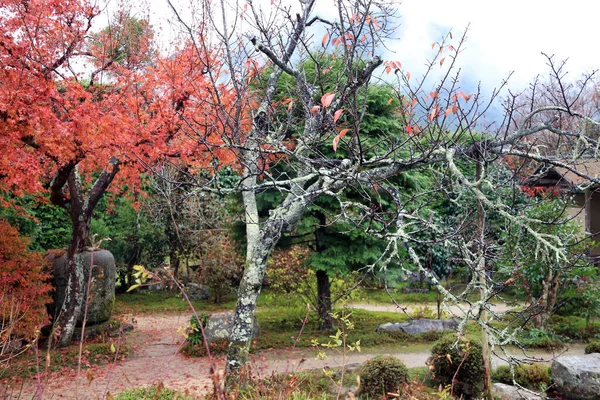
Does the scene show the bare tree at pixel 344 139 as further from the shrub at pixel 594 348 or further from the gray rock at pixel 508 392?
the shrub at pixel 594 348

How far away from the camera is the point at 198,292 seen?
646 inches

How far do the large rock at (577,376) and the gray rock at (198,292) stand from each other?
37.1 ft

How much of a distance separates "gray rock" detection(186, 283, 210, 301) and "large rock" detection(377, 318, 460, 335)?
6.95 m

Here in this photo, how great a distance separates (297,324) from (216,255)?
14.2ft

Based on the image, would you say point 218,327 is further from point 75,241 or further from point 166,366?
point 75,241

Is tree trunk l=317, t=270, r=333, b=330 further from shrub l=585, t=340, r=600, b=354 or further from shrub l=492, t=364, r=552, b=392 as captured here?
shrub l=585, t=340, r=600, b=354

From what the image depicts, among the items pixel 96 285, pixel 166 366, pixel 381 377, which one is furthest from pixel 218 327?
pixel 381 377

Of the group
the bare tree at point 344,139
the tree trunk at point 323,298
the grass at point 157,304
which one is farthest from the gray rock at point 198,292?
the bare tree at point 344,139

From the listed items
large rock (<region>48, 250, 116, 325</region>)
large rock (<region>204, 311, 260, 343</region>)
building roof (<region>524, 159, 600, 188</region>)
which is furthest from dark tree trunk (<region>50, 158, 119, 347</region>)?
building roof (<region>524, 159, 600, 188</region>)

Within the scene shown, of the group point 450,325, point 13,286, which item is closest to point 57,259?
point 13,286

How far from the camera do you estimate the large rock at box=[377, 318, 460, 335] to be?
11508mm

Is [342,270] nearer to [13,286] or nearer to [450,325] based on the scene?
[450,325]

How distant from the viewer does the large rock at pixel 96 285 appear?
1101 centimetres

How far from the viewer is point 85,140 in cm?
810
